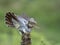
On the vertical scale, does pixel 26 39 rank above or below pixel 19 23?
below

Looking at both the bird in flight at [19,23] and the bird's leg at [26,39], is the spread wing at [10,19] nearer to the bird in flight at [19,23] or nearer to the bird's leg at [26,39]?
the bird in flight at [19,23]

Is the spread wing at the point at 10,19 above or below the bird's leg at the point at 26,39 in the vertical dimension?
above

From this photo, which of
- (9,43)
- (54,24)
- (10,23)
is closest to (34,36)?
(9,43)

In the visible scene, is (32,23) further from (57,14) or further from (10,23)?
→ (57,14)

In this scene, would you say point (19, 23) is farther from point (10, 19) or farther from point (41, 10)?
point (41, 10)

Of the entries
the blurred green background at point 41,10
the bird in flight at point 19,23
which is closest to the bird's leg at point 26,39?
the bird in flight at point 19,23

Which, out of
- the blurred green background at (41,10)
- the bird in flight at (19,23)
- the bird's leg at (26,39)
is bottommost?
the bird's leg at (26,39)

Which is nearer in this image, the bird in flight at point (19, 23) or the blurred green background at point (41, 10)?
the bird in flight at point (19, 23)

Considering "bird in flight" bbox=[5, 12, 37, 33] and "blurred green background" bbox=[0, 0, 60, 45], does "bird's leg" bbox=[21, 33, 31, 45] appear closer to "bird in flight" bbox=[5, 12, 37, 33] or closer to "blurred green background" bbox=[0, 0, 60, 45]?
"bird in flight" bbox=[5, 12, 37, 33]

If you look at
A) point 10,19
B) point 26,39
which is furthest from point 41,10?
point 26,39

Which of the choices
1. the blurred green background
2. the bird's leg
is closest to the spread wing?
the bird's leg

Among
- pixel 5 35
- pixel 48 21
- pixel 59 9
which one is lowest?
pixel 5 35
